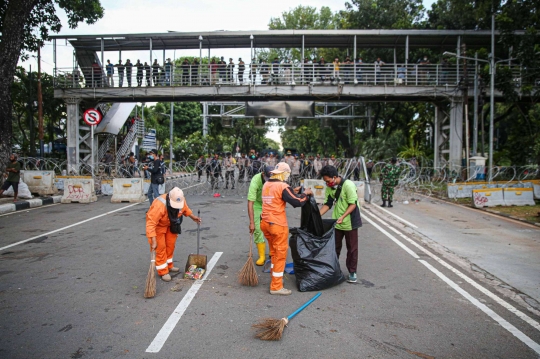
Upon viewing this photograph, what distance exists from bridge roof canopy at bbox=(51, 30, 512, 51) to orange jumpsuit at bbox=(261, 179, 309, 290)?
60.4 ft

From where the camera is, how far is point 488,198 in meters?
14.2

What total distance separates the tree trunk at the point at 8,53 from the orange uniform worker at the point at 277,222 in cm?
1426

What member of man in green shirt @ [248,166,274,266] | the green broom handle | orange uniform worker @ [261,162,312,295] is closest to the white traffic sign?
man in green shirt @ [248,166,274,266]

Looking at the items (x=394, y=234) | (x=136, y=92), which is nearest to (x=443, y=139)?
(x=394, y=234)

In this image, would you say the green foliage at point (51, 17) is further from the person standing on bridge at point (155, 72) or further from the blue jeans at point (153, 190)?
the blue jeans at point (153, 190)

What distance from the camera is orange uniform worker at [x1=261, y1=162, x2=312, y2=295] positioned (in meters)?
5.02

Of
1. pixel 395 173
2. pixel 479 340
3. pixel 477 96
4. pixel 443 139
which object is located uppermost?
pixel 477 96

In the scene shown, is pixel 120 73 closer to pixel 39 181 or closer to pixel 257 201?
pixel 39 181

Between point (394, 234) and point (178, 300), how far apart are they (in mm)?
5954

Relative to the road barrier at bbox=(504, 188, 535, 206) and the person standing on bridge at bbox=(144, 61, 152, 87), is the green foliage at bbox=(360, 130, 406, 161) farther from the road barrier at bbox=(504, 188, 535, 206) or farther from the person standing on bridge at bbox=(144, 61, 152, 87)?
the person standing on bridge at bbox=(144, 61, 152, 87)

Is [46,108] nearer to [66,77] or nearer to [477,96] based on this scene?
[66,77]

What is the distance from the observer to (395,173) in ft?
45.0

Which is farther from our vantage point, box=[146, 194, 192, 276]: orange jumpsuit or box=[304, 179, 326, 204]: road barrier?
box=[304, 179, 326, 204]: road barrier

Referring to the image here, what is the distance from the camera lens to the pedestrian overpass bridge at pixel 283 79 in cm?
2133
